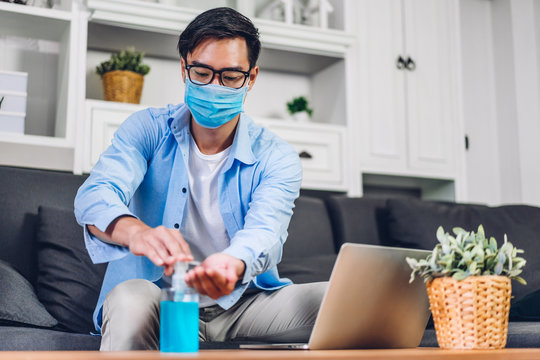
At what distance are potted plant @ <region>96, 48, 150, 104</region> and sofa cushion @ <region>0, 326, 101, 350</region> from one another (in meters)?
1.30

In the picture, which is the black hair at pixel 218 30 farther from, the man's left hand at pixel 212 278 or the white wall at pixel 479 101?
the white wall at pixel 479 101

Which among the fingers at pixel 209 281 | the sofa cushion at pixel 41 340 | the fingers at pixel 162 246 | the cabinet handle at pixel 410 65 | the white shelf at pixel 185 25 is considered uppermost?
the white shelf at pixel 185 25

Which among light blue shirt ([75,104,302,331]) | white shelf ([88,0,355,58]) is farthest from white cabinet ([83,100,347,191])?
light blue shirt ([75,104,302,331])

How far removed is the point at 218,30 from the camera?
61.5 inches

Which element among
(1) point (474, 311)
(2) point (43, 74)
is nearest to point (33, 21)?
(2) point (43, 74)

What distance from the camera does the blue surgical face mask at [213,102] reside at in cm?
156

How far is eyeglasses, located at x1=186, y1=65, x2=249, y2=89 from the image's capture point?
61.5 inches

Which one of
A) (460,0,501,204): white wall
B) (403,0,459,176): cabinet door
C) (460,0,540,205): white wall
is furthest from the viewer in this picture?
(460,0,501,204): white wall

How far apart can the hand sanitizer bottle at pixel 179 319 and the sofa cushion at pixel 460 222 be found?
1.57m

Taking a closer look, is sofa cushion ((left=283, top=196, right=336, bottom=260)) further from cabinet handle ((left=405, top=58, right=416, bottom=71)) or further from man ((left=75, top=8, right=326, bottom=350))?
cabinet handle ((left=405, top=58, right=416, bottom=71))

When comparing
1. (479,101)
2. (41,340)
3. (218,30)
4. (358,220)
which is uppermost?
(479,101)

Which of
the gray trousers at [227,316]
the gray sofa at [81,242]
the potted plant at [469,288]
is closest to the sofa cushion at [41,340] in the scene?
the gray sofa at [81,242]

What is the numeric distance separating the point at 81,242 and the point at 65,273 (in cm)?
13

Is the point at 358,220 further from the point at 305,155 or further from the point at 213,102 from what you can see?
the point at 213,102
